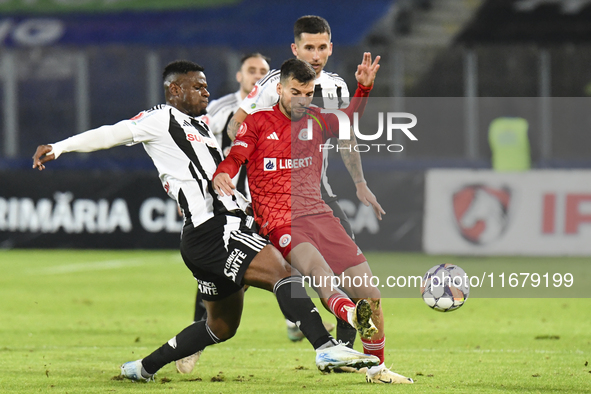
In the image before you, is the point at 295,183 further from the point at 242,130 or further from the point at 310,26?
the point at 310,26

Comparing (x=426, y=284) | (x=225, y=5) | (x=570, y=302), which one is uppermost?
(x=225, y=5)

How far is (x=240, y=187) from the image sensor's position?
22.2 feet

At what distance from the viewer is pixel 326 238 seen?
4801 mm

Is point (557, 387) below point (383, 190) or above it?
below

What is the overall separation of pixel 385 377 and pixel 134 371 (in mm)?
1388

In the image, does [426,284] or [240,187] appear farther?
[240,187]

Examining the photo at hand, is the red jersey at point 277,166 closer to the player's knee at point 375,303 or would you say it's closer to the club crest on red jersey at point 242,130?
the club crest on red jersey at point 242,130

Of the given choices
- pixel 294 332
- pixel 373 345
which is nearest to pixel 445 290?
pixel 373 345

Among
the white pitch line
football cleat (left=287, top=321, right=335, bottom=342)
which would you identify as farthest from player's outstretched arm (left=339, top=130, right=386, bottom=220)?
the white pitch line

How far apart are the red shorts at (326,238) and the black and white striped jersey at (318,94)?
0.54 m

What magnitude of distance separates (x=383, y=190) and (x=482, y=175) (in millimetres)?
1447

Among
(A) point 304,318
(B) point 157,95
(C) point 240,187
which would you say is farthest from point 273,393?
(B) point 157,95

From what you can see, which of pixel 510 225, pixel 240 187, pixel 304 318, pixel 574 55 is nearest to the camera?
pixel 304 318

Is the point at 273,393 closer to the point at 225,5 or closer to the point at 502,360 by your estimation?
the point at 502,360
